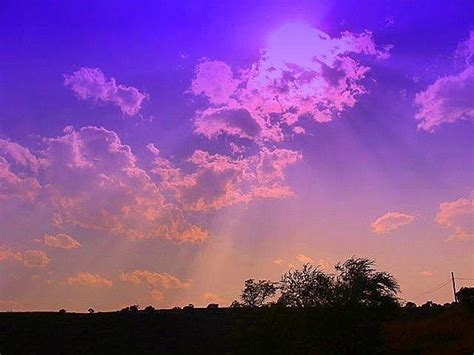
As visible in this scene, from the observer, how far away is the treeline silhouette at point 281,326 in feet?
172

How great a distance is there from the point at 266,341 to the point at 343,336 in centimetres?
642

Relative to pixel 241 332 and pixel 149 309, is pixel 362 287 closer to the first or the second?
pixel 241 332

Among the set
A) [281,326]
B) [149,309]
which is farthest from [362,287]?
[149,309]

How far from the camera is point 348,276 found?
55.6 metres

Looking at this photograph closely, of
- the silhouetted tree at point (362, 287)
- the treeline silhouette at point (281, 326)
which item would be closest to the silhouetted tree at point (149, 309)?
the treeline silhouette at point (281, 326)

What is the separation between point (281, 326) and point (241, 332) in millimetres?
3575

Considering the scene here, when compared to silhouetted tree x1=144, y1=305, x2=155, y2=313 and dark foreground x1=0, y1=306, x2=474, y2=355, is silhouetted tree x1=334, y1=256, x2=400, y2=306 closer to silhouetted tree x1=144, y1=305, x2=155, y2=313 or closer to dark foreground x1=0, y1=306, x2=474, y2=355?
dark foreground x1=0, y1=306, x2=474, y2=355

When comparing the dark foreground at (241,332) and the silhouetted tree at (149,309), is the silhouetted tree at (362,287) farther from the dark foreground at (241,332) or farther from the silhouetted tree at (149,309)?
the silhouetted tree at (149,309)

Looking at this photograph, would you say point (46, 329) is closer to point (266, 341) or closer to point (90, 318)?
point (90, 318)

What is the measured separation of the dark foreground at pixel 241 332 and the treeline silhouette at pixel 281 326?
84 mm

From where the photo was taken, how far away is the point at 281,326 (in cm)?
5253

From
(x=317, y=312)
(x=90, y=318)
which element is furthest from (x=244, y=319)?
(x=90, y=318)

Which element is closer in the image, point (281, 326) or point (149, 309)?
point (281, 326)

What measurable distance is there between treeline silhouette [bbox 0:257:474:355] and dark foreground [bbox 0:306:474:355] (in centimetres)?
8
